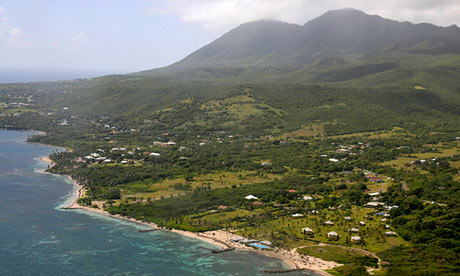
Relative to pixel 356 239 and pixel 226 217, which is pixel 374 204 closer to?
pixel 356 239

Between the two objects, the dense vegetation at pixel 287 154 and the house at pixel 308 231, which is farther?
the dense vegetation at pixel 287 154

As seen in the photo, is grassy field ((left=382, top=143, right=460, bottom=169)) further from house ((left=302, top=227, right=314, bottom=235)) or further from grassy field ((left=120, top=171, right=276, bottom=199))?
house ((left=302, top=227, right=314, bottom=235))

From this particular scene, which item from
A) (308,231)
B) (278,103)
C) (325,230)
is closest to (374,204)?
(325,230)

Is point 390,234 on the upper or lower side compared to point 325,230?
upper

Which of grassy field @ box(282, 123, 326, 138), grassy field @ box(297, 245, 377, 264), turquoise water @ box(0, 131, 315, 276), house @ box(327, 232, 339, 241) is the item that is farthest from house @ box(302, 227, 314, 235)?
grassy field @ box(282, 123, 326, 138)

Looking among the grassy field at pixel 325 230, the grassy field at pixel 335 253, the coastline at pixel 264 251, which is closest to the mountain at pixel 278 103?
the grassy field at pixel 325 230

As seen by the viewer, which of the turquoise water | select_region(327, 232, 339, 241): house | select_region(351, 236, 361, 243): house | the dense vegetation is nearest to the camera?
the turquoise water

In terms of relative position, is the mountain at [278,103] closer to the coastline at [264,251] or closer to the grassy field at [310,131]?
the grassy field at [310,131]

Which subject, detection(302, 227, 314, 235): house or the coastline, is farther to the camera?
detection(302, 227, 314, 235): house

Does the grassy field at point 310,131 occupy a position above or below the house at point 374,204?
above
